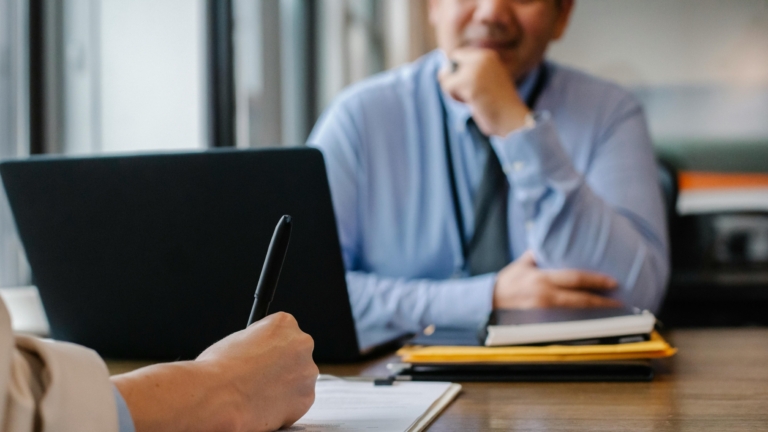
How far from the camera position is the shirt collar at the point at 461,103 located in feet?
5.36

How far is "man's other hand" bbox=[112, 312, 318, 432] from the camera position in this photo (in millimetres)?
498

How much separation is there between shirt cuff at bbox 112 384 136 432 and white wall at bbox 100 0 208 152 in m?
1.53

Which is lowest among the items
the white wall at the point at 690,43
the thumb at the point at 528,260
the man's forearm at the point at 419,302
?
the man's forearm at the point at 419,302

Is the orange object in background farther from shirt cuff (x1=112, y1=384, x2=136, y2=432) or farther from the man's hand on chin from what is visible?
shirt cuff (x1=112, y1=384, x2=136, y2=432)

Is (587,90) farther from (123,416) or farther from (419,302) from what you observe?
(123,416)

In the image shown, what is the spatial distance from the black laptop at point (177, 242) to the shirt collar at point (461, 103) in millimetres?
848

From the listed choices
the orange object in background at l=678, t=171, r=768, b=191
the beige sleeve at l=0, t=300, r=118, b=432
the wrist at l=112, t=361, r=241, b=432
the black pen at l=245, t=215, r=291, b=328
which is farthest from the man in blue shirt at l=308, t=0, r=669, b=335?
the orange object in background at l=678, t=171, r=768, b=191

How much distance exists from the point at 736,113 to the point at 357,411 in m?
2.61

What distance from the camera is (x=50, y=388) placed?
41 cm

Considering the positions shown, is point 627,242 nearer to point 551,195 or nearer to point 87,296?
point 551,195

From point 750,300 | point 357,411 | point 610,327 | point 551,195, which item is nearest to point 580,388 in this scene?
point 610,327

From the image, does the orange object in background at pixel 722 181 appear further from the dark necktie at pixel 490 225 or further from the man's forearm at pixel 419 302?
the man's forearm at pixel 419 302

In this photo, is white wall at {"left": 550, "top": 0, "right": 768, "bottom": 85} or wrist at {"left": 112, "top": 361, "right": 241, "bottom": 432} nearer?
wrist at {"left": 112, "top": 361, "right": 241, "bottom": 432}

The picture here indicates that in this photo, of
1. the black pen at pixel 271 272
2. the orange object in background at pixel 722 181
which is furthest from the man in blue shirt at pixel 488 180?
the orange object in background at pixel 722 181
